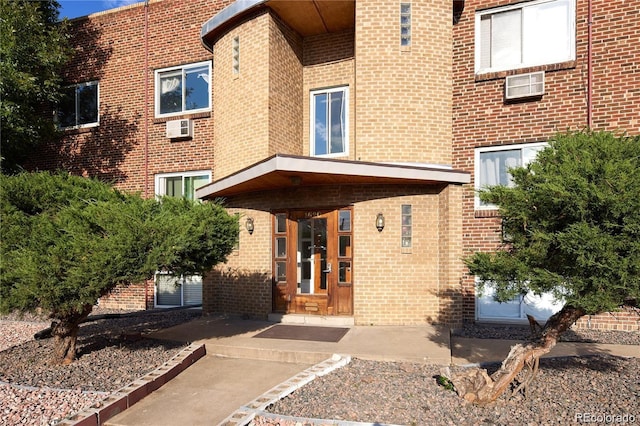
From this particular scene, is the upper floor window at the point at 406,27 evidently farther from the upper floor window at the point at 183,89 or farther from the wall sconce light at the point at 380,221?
the upper floor window at the point at 183,89

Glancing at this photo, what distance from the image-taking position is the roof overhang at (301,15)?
8.57 meters

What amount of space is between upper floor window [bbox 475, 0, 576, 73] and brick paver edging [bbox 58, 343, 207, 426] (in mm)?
7805

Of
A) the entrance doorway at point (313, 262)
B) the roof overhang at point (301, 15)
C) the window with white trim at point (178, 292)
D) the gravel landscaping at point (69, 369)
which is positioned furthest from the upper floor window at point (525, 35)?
the window with white trim at point (178, 292)

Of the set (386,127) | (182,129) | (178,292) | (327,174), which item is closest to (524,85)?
(386,127)

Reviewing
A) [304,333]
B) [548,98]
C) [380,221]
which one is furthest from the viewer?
[548,98]

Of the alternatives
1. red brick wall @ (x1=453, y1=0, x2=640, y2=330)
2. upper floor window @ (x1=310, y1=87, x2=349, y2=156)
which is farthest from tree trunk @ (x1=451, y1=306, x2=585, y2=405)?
upper floor window @ (x1=310, y1=87, x2=349, y2=156)

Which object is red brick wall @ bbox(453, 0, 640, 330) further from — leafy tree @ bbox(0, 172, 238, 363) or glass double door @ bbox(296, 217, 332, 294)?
leafy tree @ bbox(0, 172, 238, 363)

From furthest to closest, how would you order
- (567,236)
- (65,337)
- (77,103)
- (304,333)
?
(77,103) → (304,333) → (65,337) → (567,236)

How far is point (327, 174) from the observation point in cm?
745

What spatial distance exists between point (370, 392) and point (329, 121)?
6499mm

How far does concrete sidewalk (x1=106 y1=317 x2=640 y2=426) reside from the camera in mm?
4480

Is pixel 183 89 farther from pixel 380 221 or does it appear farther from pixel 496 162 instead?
pixel 496 162

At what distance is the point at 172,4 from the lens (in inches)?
436

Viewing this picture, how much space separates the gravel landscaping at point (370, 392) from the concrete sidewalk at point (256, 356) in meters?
0.43
